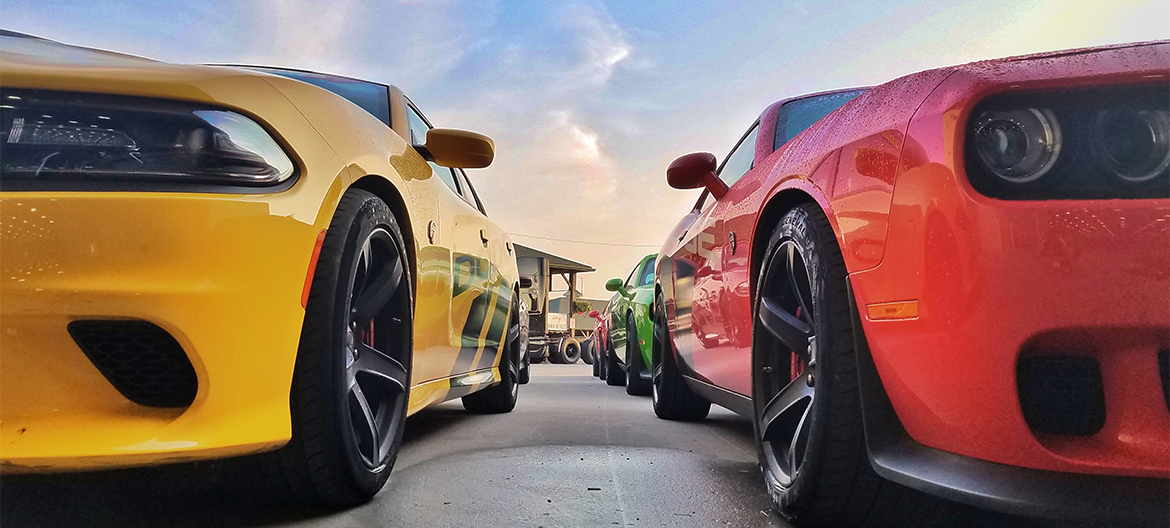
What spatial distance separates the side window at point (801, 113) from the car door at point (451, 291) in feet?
4.11

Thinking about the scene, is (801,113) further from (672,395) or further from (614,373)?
(614,373)

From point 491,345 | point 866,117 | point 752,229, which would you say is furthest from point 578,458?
point 866,117

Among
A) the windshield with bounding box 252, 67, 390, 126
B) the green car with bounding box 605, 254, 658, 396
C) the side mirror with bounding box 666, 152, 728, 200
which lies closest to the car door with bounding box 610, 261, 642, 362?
the green car with bounding box 605, 254, 658, 396

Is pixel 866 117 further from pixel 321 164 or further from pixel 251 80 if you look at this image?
pixel 251 80

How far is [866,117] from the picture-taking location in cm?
141

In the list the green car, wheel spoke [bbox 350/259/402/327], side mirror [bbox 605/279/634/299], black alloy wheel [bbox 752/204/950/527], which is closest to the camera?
black alloy wheel [bbox 752/204/950/527]

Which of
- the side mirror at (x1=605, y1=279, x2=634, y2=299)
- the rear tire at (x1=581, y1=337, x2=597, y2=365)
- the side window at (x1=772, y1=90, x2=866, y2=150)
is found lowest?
the rear tire at (x1=581, y1=337, x2=597, y2=365)

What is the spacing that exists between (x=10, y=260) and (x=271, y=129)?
1.59 feet

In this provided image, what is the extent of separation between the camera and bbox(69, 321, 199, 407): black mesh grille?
1.18 metres

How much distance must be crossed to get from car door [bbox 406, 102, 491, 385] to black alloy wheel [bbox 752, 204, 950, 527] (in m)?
1.04

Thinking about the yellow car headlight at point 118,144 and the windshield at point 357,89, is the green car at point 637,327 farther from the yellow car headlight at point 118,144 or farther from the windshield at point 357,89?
the yellow car headlight at point 118,144

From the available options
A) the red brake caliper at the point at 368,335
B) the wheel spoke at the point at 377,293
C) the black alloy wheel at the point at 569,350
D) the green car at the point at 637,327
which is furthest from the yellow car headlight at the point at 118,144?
the black alloy wheel at the point at 569,350

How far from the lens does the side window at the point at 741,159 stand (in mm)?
A: 2662

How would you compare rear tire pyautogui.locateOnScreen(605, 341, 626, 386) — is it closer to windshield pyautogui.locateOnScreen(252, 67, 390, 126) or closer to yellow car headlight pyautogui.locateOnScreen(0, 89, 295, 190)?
windshield pyautogui.locateOnScreen(252, 67, 390, 126)
